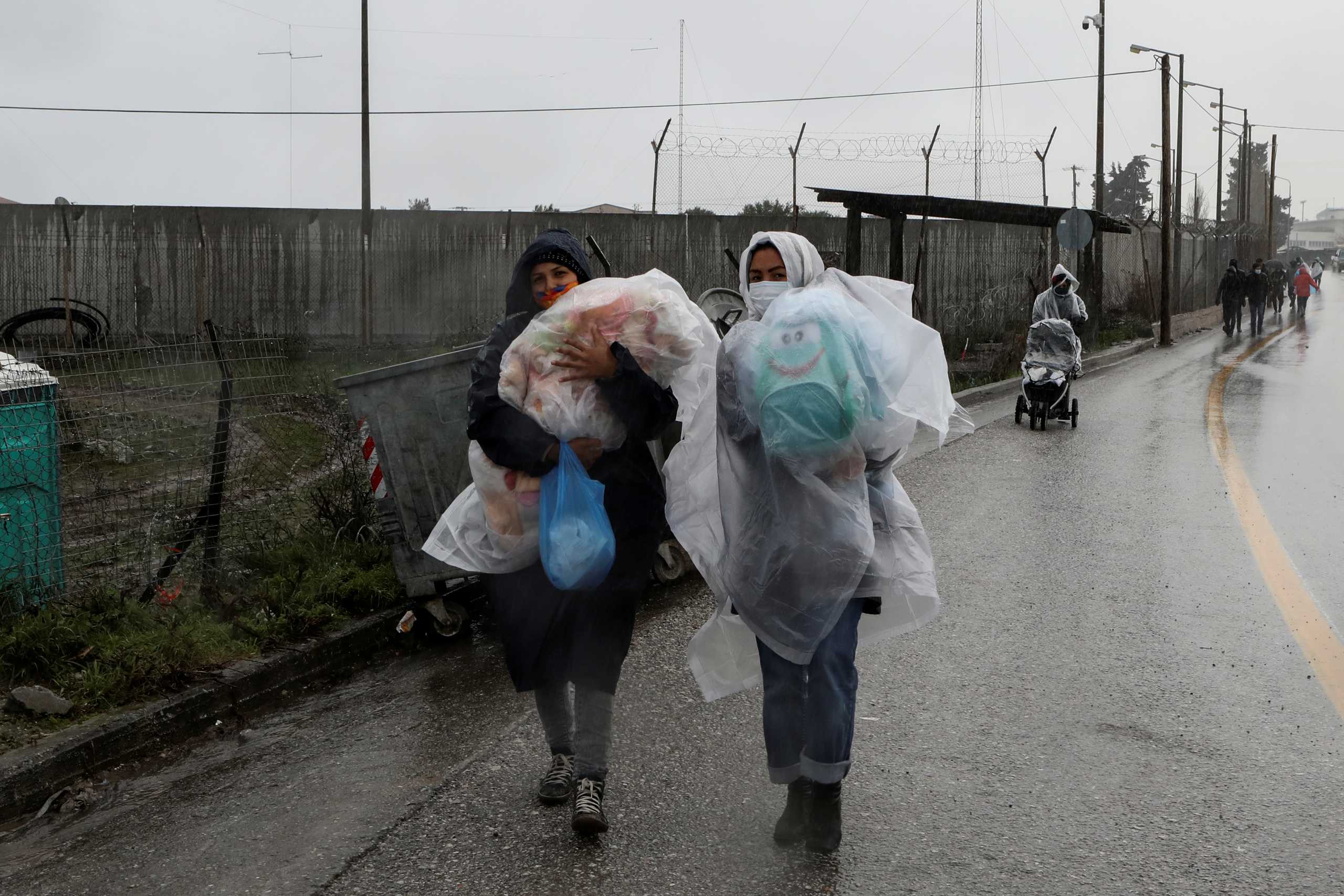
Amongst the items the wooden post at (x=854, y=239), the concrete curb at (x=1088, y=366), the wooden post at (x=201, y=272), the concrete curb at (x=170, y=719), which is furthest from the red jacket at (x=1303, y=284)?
the concrete curb at (x=170, y=719)

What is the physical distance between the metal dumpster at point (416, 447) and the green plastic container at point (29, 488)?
4.23 ft

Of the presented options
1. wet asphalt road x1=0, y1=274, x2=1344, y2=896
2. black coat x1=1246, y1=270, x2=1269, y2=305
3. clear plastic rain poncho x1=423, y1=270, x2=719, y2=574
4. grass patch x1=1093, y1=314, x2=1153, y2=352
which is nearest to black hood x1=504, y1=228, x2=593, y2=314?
clear plastic rain poncho x1=423, y1=270, x2=719, y2=574

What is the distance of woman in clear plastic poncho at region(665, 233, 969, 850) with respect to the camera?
3.44m

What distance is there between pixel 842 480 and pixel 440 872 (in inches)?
60.0

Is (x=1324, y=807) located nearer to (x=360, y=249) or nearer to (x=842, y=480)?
(x=842, y=480)

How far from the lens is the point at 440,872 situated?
11.6ft

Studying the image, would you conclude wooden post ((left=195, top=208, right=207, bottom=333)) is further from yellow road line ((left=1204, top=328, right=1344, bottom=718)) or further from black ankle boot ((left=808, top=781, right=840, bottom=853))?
black ankle boot ((left=808, top=781, right=840, bottom=853))

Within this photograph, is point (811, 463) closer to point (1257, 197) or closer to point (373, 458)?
point (373, 458)

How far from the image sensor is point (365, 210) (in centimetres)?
2097

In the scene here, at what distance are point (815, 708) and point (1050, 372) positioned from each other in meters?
10.5

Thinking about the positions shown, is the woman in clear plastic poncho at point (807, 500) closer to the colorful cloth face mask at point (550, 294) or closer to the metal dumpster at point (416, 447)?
the colorful cloth face mask at point (550, 294)

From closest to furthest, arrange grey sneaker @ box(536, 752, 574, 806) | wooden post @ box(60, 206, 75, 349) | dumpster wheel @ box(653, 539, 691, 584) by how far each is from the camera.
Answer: grey sneaker @ box(536, 752, 574, 806), dumpster wheel @ box(653, 539, 691, 584), wooden post @ box(60, 206, 75, 349)

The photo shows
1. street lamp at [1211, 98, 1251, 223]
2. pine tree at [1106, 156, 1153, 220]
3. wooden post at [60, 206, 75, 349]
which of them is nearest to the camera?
wooden post at [60, 206, 75, 349]

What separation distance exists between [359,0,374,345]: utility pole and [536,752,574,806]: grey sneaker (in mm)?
17175
